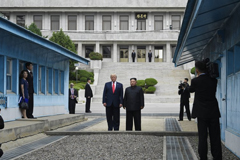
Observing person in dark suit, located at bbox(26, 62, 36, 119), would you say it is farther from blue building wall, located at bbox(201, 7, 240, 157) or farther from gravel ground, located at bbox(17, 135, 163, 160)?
blue building wall, located at bbox(201, 7, 240, 157)

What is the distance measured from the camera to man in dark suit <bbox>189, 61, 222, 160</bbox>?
23.5 ft

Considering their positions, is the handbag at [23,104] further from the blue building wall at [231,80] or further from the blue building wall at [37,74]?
the blue building wall at [231,80]

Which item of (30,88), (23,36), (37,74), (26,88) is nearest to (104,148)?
(23,36)

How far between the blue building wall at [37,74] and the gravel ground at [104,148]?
2.91 meters

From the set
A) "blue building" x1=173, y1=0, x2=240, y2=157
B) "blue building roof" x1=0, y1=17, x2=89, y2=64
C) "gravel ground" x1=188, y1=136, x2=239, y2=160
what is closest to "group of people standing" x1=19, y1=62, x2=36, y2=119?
"blue building roof" x1=0, y1=17, x2=89, y2=64

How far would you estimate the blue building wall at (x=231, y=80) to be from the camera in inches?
332

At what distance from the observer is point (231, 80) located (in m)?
9.25

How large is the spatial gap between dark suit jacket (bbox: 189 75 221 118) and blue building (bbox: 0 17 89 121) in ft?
17.1

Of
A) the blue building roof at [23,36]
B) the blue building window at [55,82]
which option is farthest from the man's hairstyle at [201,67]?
the blue building window at [55,82]

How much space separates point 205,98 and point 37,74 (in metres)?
9.85

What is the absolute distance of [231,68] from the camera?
962cm

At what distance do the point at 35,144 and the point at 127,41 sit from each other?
172 ft

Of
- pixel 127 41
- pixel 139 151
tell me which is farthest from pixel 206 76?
pixel 127 41

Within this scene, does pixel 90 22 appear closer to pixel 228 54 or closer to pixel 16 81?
pixel 16 81
